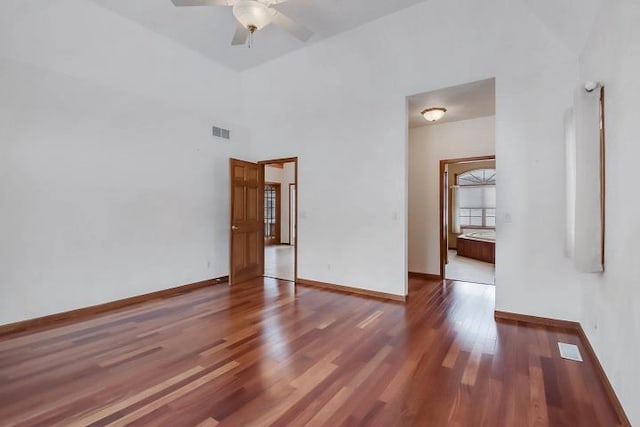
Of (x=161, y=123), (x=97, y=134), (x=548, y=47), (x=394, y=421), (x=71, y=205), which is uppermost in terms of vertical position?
(x=548, y=47)

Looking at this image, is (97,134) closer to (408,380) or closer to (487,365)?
(408,380)

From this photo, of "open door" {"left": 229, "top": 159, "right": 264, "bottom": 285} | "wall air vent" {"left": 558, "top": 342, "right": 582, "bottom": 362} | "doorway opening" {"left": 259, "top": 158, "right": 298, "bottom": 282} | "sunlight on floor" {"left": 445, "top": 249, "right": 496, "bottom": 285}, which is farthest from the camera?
"doorway opening" {"left": 259, "top": 158, "right": 298, "bottom": 282}

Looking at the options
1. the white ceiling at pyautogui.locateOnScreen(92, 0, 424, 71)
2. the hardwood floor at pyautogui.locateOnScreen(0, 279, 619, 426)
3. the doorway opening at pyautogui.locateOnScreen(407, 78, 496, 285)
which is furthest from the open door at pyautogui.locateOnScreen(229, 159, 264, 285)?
the doorway opening at pyautogui.locateOnScreen(407, 78, 496, 285)

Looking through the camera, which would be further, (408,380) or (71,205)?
(71,205)

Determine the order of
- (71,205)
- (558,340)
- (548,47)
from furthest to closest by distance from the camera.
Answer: (71,205) → (548,47) → (558,340)

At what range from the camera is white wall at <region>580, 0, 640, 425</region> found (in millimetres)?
1663

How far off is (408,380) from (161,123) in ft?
15.1

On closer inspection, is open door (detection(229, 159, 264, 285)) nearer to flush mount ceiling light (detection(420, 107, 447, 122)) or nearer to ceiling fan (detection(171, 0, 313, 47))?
ceiling fan (detection(171, 0, 313, 47))

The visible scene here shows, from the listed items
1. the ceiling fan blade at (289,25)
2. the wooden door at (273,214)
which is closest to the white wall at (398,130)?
the ceiling fan blade at (289,25)

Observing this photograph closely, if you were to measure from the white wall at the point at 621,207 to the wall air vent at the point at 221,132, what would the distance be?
4.98 metres

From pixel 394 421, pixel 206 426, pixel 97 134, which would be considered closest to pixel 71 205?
pixel 97 134

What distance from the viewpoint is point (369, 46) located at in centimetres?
438

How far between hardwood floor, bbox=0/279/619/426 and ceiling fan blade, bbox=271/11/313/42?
3.26m

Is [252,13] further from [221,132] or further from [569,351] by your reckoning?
[569,351]
